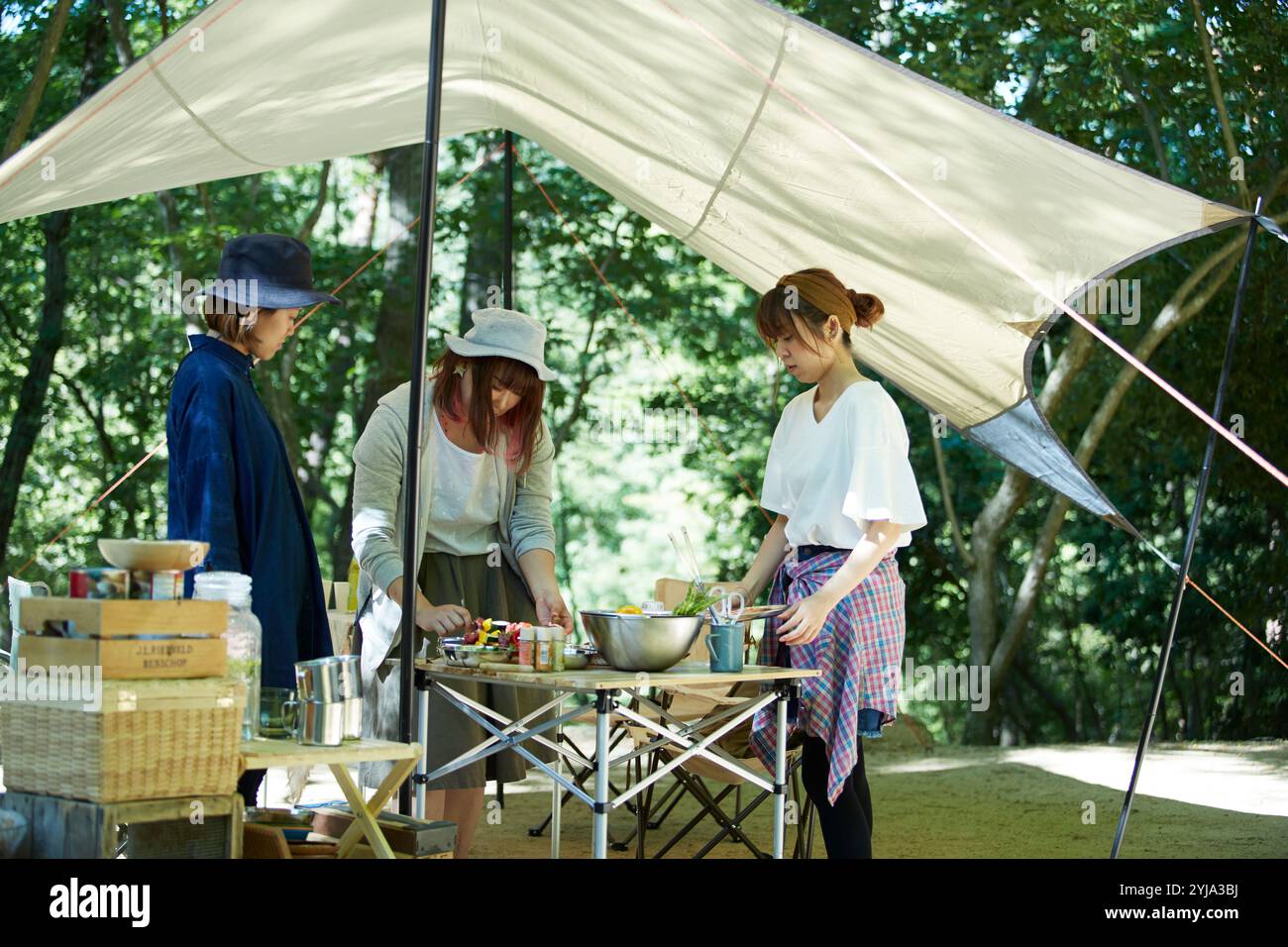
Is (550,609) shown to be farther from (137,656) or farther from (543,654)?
(137,656)

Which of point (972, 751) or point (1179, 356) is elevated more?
point (1179, 356)

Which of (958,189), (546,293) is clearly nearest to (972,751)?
(958,189)

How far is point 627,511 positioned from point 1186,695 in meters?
5.68

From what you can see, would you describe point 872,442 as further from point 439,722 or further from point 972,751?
point 972,751

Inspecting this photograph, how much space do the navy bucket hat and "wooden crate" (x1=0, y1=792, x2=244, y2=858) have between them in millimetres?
995

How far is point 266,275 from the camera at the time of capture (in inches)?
107

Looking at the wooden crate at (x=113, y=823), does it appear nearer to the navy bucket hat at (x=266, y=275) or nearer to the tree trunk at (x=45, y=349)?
the navy bucket hat at (x=266, y=275)

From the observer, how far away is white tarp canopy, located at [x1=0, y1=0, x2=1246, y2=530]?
3.17 meters

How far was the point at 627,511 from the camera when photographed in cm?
1443

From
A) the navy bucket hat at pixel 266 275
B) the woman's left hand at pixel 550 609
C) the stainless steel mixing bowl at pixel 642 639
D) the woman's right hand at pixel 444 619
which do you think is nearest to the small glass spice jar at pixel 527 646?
the stainless steel mixing bowl at pixel 642 639

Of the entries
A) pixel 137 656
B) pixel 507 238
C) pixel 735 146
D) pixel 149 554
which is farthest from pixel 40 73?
pixel 137 656

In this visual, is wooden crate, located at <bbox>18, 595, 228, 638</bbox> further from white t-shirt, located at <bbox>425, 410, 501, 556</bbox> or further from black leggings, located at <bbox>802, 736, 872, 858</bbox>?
black leggings, located at <bbox>802, 736, 872, 858</bbox>

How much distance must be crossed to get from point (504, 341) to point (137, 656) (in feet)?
4.18

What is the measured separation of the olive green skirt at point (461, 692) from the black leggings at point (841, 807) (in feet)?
2.13
